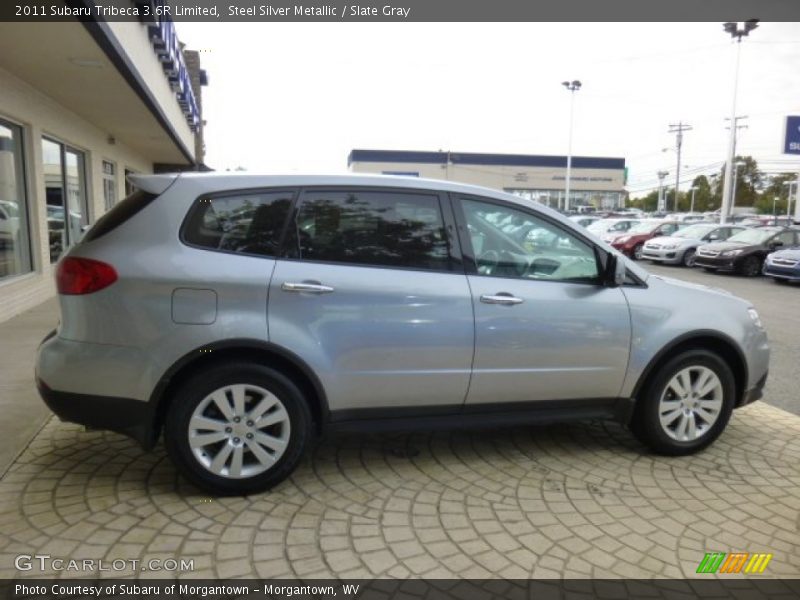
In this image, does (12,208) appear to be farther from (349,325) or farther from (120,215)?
(349,325)

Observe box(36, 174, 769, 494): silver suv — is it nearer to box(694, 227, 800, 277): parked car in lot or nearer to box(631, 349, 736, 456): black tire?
box(631, 349, 736, 456): black tire

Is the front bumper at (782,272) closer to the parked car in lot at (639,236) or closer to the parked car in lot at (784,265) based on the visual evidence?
A: the parked car in lot at (784,265)

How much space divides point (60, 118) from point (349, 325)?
888 centimetres

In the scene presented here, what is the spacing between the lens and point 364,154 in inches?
2746

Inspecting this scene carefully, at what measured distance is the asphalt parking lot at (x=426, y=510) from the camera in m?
2.81

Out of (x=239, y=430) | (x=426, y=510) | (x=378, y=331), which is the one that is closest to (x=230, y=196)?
(x=378, y=331)

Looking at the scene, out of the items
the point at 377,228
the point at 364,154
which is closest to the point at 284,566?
the point at 377,228

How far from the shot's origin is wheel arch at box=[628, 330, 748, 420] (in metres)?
3.96

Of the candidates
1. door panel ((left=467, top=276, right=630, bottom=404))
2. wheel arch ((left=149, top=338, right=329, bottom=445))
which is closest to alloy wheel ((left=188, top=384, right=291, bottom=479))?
wheel arch ((left=149, top=338, right=329, bottom=445))

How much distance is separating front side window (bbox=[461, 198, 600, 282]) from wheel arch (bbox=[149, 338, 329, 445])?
4.14ft

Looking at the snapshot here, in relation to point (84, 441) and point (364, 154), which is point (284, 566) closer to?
point (84, 441)

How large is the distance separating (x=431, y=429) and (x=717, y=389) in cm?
204

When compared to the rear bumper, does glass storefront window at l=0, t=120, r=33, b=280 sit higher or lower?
higher

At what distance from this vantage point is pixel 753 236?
18.5 metres
